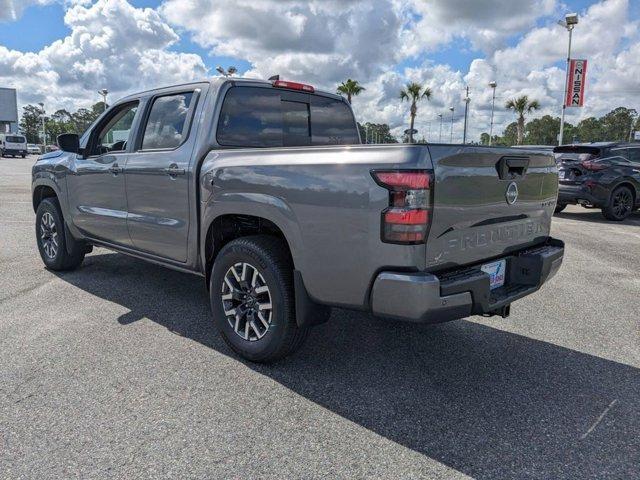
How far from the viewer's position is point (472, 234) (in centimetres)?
294

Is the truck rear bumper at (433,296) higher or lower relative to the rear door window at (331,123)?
lower

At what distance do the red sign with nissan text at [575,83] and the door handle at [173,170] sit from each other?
27520mm

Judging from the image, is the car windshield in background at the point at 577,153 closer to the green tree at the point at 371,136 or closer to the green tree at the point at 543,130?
the green tree at the point at 371,136

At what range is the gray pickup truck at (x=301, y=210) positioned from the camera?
104 inches

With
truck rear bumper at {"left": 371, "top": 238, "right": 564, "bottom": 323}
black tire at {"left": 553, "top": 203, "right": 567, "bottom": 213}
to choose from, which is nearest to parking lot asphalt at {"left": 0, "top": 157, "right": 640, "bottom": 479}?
truck rear bumper at {"left": 371, "top": 238, "right": 564, "bottom": 323}

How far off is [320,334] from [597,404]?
1.95 meters

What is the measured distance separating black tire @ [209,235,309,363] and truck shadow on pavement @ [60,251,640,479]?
185 millimetres

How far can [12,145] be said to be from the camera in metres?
47.1

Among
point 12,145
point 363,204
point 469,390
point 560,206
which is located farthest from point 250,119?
point 12,145

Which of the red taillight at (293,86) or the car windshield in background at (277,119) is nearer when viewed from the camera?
the car windshield in background at (277,119)


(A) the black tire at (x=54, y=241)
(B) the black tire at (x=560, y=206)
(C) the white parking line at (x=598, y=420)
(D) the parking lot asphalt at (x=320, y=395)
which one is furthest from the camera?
(B) the black tire at (x=560, y=206)

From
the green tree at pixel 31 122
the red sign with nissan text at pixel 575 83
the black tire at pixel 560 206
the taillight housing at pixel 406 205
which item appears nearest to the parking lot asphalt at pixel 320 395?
the taillight housing at pixel 406 205

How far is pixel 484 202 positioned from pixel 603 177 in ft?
30.9

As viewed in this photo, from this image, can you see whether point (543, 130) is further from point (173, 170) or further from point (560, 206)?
point (173, 170)
